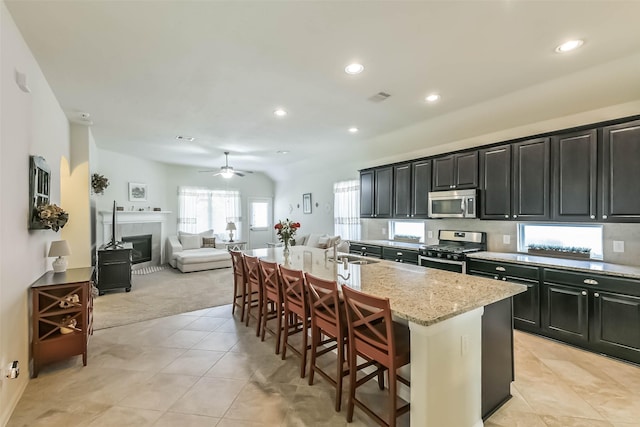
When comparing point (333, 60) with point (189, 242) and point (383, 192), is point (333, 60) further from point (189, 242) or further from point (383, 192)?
point (189, 242)

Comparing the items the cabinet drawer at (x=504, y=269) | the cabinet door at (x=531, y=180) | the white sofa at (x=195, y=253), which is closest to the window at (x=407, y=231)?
the cabinet drawer at (x=504, y=269)

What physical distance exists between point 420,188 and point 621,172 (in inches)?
95.9

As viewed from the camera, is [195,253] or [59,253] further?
[195,253]

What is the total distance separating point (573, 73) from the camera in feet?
9.38

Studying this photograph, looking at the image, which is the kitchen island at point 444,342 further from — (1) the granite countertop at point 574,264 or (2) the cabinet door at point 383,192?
(2) the cabinet door at point 383,192

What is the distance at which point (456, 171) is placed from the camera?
4.45 meters

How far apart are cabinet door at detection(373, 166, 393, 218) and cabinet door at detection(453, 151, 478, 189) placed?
4.25 feet

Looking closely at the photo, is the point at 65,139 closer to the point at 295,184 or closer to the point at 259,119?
the point at 259,119

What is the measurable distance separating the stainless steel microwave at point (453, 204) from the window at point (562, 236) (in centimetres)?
69

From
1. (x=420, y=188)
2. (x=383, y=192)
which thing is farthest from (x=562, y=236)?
(x=383, y=192)

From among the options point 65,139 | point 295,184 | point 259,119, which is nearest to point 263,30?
point 259,119

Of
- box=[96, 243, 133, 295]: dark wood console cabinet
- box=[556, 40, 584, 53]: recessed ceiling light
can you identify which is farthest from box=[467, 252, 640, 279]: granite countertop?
box=[96, 243, 133, 295]: dark wood console cabinet

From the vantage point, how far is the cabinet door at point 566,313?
2.96 m

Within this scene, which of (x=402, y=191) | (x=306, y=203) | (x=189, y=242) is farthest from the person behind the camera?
(x=306, y=203)
